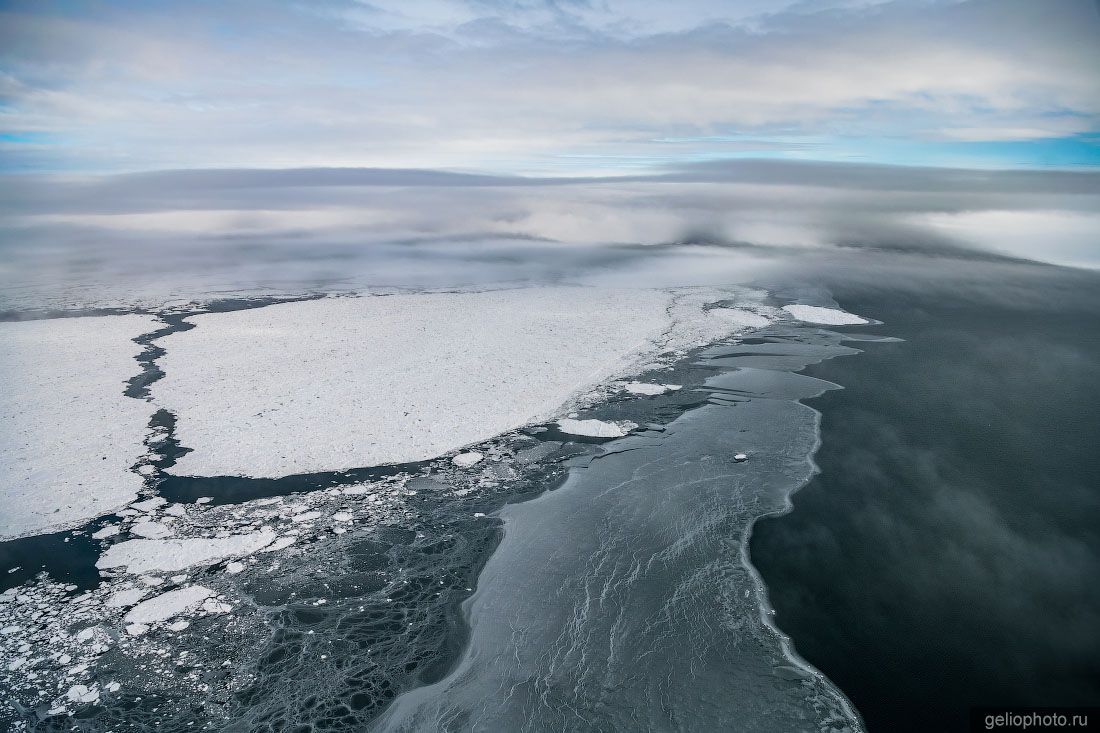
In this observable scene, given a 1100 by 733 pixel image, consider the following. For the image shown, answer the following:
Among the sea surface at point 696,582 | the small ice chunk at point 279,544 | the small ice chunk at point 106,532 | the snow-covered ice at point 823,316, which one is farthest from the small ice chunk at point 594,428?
the snow-covered ice at point 823,316

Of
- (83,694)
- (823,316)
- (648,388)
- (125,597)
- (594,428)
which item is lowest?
(83,694)

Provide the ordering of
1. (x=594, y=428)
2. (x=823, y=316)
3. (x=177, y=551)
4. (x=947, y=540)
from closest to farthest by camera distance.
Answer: (x=177, y=551), (x=947, y=540), (x=594, y=428), (x=823, y=316)

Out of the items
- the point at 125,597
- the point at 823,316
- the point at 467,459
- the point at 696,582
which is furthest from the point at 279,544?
the point at 823,316

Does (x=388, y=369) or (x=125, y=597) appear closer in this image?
(x=125, y=597)

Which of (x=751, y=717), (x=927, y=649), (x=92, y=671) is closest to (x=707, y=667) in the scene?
(x=751, y=717)

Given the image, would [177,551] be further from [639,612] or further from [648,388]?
[648,388]

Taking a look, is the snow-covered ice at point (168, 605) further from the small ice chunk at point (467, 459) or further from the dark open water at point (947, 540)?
the dark open water at point (947, 540)

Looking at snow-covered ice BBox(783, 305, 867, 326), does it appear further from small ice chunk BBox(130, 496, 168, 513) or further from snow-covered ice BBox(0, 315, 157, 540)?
snow-covered ice BBox(0, 315, 157, 540)

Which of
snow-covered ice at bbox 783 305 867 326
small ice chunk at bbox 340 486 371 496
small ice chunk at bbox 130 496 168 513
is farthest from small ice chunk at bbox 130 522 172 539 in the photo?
snow-covered ice at bbox 783 305 867 326
